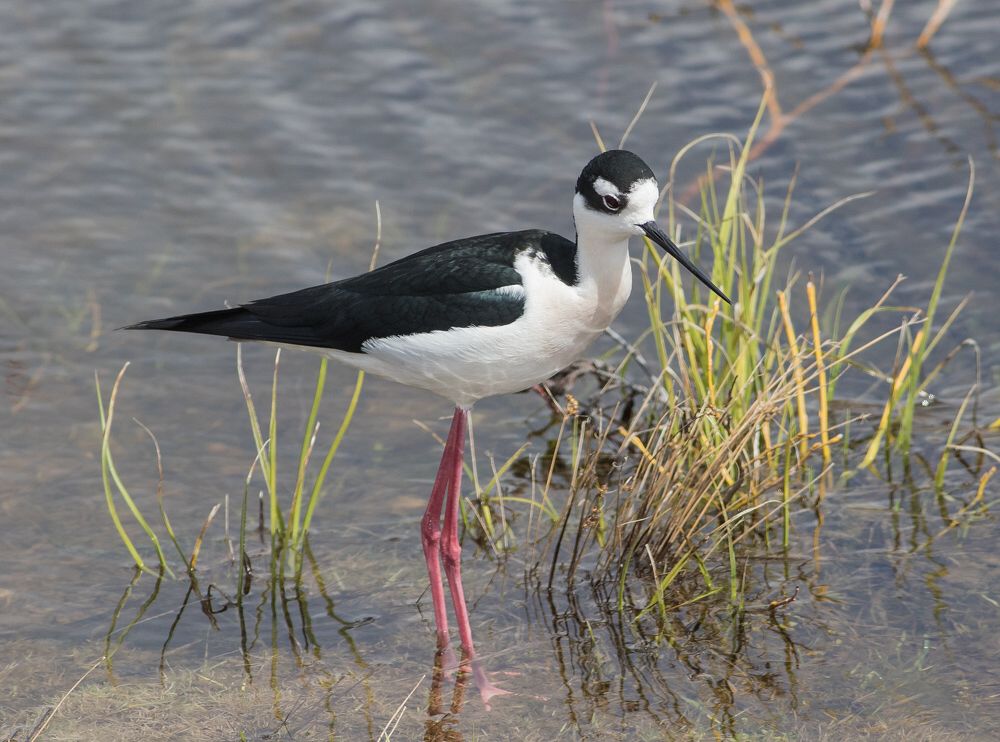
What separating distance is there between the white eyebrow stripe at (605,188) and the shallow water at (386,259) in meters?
1.48

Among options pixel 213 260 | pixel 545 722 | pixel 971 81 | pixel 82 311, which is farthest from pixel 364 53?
pixel 545 722

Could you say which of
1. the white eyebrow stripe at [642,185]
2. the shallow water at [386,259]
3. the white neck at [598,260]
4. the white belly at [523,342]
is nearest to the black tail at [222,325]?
the white belly at [523,342]

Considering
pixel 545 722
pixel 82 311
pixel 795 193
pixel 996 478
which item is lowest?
pixel 545 722

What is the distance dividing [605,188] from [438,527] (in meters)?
1.49

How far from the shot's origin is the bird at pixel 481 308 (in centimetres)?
459

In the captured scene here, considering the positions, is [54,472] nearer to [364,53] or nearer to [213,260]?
[213,260]

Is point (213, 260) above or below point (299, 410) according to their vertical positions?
above

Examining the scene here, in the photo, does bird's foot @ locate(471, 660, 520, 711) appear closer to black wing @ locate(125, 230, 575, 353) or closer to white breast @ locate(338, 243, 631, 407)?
white breast @ locate(338, 243, 631, 407)

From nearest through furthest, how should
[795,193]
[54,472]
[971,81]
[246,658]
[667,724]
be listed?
[667,724], [246,658], [54,472], [795,193], [971,81]

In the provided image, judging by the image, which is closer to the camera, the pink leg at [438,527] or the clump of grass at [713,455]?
the clump of grass at [713,455]

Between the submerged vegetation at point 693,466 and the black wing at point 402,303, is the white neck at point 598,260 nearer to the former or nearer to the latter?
the black wing at point 402,303

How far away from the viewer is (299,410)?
22.2 ft

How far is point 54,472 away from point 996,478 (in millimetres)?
3934

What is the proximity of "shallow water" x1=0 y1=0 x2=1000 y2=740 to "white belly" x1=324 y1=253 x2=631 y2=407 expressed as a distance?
2.95 feet
